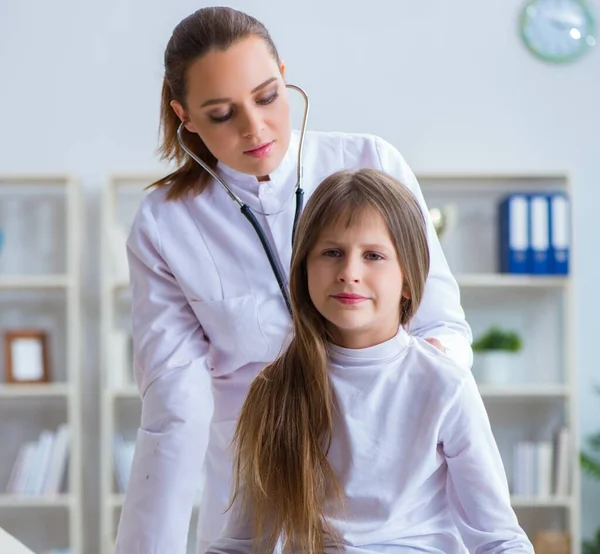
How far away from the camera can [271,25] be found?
4.10 metres

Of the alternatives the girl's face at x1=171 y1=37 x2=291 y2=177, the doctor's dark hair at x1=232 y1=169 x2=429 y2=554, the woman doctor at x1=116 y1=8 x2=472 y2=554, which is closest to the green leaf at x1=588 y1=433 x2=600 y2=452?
the woman doctor at x1=116 y1=8 x2=472 y2=554

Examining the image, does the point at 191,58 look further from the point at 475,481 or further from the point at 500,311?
the point at 500,311

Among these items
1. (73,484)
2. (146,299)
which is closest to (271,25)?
(73,484)

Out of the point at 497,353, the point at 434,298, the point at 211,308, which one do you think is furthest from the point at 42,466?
the point at 434,298

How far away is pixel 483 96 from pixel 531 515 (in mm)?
1651

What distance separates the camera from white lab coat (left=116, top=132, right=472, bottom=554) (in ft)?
5.06

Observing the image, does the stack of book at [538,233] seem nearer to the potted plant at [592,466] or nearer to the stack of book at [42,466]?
the potted plant at [592,466]

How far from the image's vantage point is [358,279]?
47.3 inches

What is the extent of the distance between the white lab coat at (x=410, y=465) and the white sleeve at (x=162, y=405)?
0.29 meters

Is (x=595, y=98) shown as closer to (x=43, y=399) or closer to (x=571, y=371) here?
(x=571, y=371)

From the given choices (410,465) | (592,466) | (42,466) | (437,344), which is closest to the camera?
(410,465)

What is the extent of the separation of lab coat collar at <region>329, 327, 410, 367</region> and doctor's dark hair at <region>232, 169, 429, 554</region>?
2 cm

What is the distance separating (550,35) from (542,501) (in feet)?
5.93

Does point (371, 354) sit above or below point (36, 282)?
above
